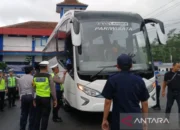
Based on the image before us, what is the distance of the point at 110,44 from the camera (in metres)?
7.61

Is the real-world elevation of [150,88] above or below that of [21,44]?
below

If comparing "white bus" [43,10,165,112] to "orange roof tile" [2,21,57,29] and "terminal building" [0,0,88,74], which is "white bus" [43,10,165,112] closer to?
"terminal building" [0,0,88,74]

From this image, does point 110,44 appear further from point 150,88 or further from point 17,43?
point 17,43

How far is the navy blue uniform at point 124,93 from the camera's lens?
12.2 ft

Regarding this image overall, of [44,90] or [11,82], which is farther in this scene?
[11,82]

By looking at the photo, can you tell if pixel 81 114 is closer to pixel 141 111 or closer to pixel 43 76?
pixel 43 76

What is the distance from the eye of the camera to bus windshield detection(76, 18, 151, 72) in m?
7.41

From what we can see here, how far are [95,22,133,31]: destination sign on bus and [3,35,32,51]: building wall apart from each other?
3254cm

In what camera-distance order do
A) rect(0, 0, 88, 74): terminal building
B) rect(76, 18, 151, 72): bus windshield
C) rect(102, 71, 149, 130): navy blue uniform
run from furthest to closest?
rect(0, 0, 88, 74): terminal building < rect(76, 18, 151, 72): bus windshield < rect(102, 71, 149, 130): navy blue uniform

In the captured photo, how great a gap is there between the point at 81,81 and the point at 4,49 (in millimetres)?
33691

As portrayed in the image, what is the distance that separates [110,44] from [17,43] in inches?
1309

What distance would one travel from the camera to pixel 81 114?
957 centimetres

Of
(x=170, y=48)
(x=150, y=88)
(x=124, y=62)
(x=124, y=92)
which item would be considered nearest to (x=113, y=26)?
(x=150, y=88)

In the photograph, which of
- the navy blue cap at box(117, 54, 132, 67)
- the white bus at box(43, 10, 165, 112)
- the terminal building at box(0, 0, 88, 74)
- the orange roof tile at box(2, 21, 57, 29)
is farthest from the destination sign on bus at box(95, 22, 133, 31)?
the orange roof tile at box(2, 21, 57, 29)
